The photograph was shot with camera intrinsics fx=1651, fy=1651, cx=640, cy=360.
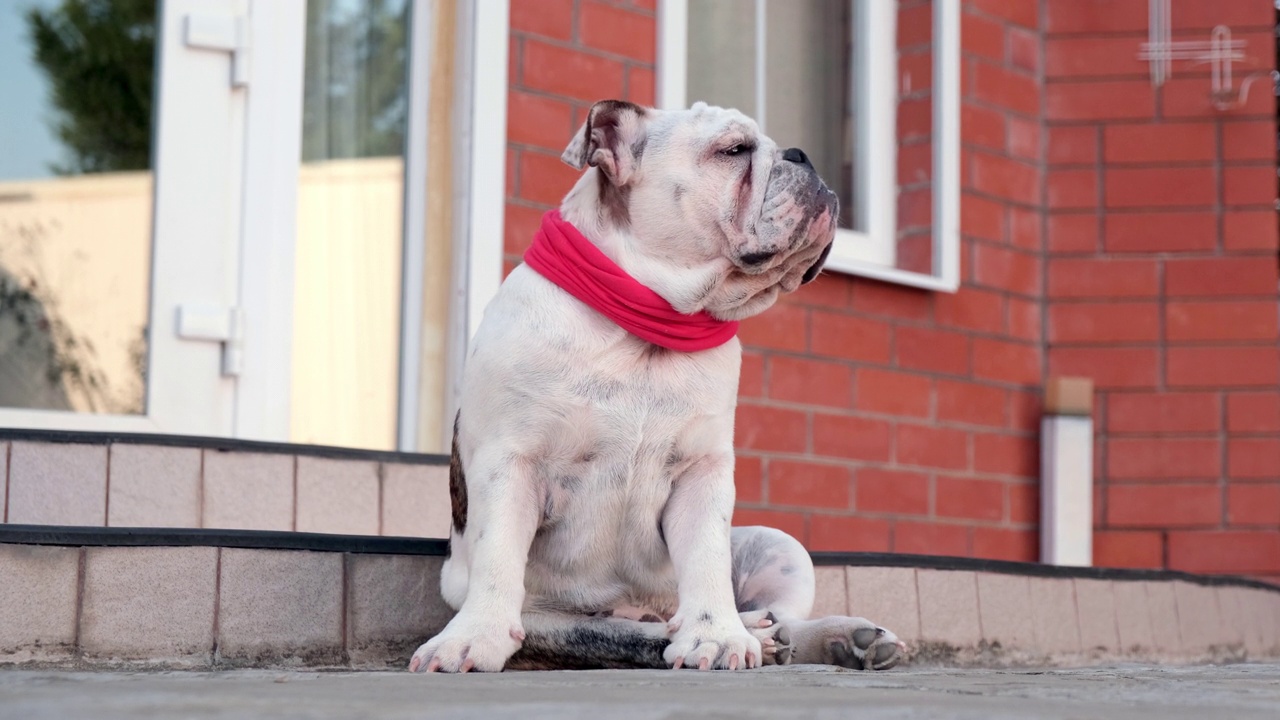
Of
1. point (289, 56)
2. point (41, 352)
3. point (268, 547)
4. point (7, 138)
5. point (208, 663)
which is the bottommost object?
point (208, 663)

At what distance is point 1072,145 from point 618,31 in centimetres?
206

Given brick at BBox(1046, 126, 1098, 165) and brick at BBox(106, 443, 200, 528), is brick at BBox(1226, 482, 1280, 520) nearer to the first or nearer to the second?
brick at BBox(1046, 126, 1098, 165)

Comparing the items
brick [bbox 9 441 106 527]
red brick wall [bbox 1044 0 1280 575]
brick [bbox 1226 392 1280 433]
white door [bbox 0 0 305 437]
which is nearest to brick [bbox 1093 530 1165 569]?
red brick wall [bbox 1044 0 1280 575]

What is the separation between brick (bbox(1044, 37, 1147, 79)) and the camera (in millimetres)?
6453

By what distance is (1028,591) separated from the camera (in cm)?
412

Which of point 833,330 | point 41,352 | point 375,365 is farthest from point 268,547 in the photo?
point 833,330

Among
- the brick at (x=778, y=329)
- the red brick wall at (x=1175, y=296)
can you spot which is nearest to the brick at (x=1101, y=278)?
the red brick wall at (x=1175, y=296)

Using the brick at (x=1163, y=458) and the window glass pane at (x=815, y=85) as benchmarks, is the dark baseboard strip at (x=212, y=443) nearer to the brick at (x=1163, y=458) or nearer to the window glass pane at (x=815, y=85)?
the window glass pane at (x=815, y=85)

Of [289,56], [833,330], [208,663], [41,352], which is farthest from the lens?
[833,330]

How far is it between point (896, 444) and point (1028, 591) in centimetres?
202

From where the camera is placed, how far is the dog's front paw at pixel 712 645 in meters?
2.85

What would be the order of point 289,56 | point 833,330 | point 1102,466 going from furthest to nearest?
point 1102,466, point 833,330, point 289,56

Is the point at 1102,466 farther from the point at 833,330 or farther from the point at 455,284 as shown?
the point at 455,284

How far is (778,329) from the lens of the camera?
5.77 m
